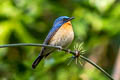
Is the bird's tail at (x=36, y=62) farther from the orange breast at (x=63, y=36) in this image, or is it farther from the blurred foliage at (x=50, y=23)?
the blurred foliage at (x=50, y=23)

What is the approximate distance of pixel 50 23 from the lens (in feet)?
22.7

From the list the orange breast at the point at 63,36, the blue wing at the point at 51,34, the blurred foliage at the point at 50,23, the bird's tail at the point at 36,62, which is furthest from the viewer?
the blurred foliage at the point at 50,23

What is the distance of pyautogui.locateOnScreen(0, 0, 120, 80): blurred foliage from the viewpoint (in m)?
5.84

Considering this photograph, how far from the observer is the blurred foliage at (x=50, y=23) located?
19.2 ft

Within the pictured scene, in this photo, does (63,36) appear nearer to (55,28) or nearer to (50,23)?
(55,28)

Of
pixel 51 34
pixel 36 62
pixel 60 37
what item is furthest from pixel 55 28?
pixel 36 62

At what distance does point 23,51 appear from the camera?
6.59 metres

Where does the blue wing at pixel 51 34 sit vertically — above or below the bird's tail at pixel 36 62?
above

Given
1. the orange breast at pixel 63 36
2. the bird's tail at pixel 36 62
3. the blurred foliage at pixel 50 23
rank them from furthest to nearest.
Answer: the blurred foliage at pixel 50 23 → the orange breast at pixel 63 36 → the bird's tail at pixel 36 62

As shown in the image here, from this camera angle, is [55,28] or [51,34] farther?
[55,28]

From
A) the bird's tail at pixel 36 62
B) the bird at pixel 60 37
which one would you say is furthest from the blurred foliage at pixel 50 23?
the bird's tail at pixel 36 62

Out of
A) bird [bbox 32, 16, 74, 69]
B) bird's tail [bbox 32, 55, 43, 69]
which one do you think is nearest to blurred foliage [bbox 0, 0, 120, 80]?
bird [bbox 32, 16, 74, 69]

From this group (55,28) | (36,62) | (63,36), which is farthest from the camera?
(55,28)

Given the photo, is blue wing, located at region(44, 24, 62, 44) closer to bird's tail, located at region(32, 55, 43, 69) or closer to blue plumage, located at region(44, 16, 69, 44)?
blue plumage, located at region(44, 16, 69, 44)
